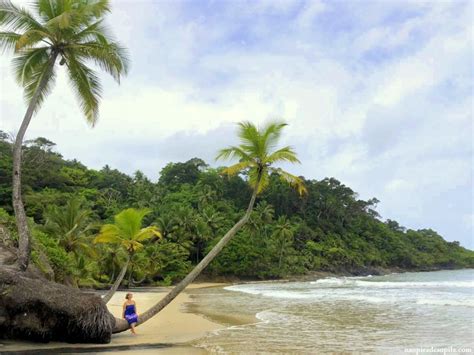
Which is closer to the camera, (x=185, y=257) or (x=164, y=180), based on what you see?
(x=185, y=257)

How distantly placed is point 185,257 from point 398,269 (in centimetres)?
5354

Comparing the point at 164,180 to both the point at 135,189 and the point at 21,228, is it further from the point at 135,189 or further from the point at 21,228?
the point at 21,228

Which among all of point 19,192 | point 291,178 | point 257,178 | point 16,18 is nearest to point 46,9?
point 16,18

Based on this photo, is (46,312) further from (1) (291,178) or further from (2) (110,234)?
(1) (291,178)

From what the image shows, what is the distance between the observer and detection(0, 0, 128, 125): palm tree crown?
39.5 feet

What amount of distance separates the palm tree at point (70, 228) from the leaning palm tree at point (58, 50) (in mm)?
15059

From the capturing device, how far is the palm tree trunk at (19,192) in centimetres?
1065

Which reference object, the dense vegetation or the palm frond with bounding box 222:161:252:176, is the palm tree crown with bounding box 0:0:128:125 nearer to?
the palm frond with bounding box 222:161:252:176

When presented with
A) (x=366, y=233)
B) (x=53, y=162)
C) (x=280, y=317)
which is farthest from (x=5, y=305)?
(x=366, y=233)

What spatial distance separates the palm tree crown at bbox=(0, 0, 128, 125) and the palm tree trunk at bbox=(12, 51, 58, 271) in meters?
0.05

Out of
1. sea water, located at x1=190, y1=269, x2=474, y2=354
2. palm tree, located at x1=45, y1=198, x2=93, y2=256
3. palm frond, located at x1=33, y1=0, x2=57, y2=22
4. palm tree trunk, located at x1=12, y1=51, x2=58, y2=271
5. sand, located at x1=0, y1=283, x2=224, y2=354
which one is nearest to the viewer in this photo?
sand, located at x1=0, y1=283, x2=224, y2=354

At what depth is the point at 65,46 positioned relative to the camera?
1253 cm

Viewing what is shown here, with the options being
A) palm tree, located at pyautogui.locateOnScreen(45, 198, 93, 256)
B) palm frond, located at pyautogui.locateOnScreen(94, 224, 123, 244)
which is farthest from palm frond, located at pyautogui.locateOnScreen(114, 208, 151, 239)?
palm tree, located at pyautogui.locateOnScreen(45, 198, 93, 256)

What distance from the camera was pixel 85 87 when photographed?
13.4 metres
